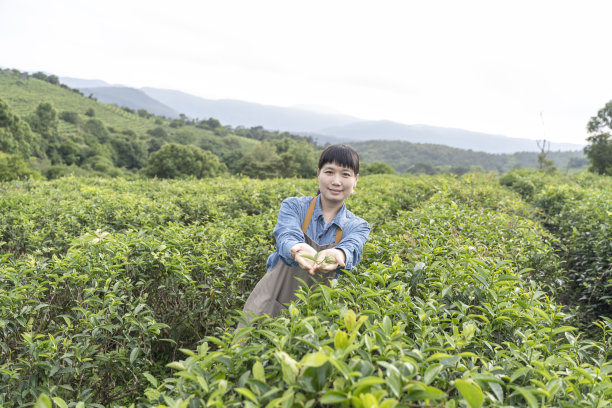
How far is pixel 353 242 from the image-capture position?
2.25 m

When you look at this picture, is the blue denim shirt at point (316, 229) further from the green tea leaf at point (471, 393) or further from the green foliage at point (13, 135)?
the green foliage at point (13, 135)

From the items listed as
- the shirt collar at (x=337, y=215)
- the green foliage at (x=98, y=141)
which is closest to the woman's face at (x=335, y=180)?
the shirt collar at (x=337, y=215)

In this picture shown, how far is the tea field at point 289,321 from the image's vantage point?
1.15m

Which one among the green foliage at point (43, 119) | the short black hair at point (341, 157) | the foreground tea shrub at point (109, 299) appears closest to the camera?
the foreground tea shrub at point (109, 299)

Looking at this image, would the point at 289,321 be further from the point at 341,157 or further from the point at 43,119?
the point at 43,119

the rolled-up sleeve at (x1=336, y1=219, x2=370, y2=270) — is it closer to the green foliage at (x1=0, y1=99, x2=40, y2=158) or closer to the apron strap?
the apron strap

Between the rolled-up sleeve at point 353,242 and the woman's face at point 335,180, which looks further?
the woman's face at point 335,180

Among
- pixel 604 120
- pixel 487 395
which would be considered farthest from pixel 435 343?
pixel 604 120

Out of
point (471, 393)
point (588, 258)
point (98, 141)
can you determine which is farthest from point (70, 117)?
point (471, 393)

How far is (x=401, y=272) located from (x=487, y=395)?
109 cm

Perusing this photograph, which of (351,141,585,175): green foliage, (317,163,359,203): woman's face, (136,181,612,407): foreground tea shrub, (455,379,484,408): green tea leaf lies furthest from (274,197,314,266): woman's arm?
(351,141,585,175): green foliage

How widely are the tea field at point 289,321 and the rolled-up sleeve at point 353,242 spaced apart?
0.14 m

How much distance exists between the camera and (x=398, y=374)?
1.05 metres

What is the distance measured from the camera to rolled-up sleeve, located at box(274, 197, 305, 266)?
2.19 metres
